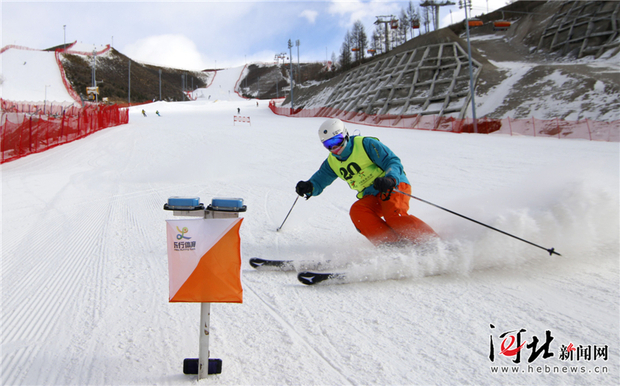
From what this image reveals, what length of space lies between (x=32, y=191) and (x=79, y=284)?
6313 millimetres

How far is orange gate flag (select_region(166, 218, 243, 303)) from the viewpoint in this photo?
1.85 m

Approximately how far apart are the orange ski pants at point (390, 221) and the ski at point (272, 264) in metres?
0.89

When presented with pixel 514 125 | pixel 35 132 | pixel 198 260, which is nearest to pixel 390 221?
pixel 198 260

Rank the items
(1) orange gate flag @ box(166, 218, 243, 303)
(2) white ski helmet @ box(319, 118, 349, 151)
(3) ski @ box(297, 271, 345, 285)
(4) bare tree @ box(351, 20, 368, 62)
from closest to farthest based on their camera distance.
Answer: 1. (1) orange gate flag @ box(166, 218, 243, 303)
2. (3) ski @ box(297, 271, 345, 285)
3. (2) white ski helmet @ box(319, 118, 349, 151)
4. (4) bare tree @ box(351, 20, 368, 62)

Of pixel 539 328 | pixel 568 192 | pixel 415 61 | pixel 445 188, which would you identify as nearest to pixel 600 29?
pixel 415 61

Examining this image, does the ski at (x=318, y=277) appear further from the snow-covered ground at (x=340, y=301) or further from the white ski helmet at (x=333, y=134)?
the white ski helmet at (x=333, y=134)

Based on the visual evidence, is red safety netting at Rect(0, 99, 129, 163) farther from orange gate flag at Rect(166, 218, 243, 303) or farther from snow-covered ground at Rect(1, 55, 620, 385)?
orange gate flag at Rect(166, 218, 243, 303)

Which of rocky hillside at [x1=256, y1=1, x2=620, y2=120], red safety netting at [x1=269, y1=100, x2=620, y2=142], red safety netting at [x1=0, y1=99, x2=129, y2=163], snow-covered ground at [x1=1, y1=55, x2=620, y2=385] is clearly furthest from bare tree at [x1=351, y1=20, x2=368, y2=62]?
snow-covered ground at [x1=1, y1=55, x2=620, y2=385]

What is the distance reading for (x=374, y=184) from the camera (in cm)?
350

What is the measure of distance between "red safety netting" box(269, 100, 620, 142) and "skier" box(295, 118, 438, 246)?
1553cm

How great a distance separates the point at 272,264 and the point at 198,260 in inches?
78.4

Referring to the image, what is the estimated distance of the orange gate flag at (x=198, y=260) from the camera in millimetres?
1854

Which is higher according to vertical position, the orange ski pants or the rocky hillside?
the rocky hillside

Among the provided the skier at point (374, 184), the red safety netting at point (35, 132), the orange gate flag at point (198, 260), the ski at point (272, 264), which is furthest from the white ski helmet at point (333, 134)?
the red safety netting at point (35, 132)
